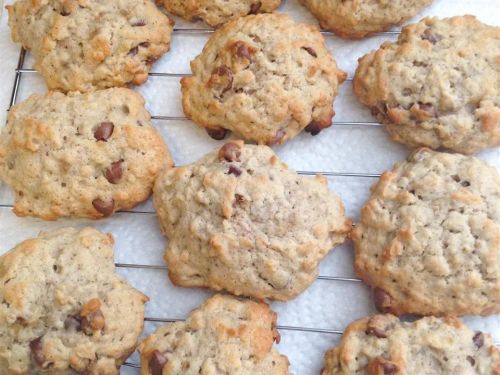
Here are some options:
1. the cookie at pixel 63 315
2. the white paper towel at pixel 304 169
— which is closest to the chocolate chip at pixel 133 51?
the white paper towel at pixel 304 169

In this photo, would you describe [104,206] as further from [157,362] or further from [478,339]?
[478,339]

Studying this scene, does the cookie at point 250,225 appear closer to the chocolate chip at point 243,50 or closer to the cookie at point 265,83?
the cookie at point 265,83

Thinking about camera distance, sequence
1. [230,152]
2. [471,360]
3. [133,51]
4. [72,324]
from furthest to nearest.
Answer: [133,51]
[230,152]
[72,324]
[471,360]

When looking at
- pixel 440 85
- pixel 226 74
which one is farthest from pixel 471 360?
pixel 226 74

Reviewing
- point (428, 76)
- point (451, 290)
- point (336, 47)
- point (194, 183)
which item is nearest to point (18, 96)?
point (194, 183)

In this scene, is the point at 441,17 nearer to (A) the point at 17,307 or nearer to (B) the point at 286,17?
(B) the point at 286,17
